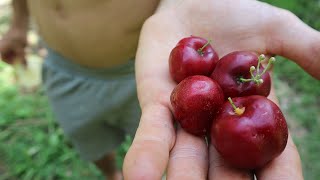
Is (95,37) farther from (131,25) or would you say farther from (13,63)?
(13,63)

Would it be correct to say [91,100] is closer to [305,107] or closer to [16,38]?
[16,38]

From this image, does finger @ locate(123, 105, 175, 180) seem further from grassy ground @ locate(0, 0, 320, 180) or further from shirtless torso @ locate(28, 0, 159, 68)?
grassy ground @ locate(0, 0, 320, 180)

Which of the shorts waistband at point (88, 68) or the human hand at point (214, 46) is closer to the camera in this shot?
the human hand at point (214, 46)

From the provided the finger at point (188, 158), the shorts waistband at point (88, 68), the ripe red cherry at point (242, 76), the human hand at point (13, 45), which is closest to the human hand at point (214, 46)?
the finger at point (188, 158)

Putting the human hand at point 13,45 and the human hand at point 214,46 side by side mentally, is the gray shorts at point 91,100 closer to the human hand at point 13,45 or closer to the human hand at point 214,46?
the human hand at point 13,45

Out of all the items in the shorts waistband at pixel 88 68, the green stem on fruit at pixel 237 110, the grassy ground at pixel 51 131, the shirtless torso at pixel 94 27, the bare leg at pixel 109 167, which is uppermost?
the green stem on fruit at pixel 237 110

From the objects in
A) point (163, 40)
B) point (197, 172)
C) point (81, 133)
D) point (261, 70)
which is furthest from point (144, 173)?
point (81, 133)

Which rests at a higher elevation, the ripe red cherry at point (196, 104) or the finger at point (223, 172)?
the ripe red cherry at point (196, 104)
